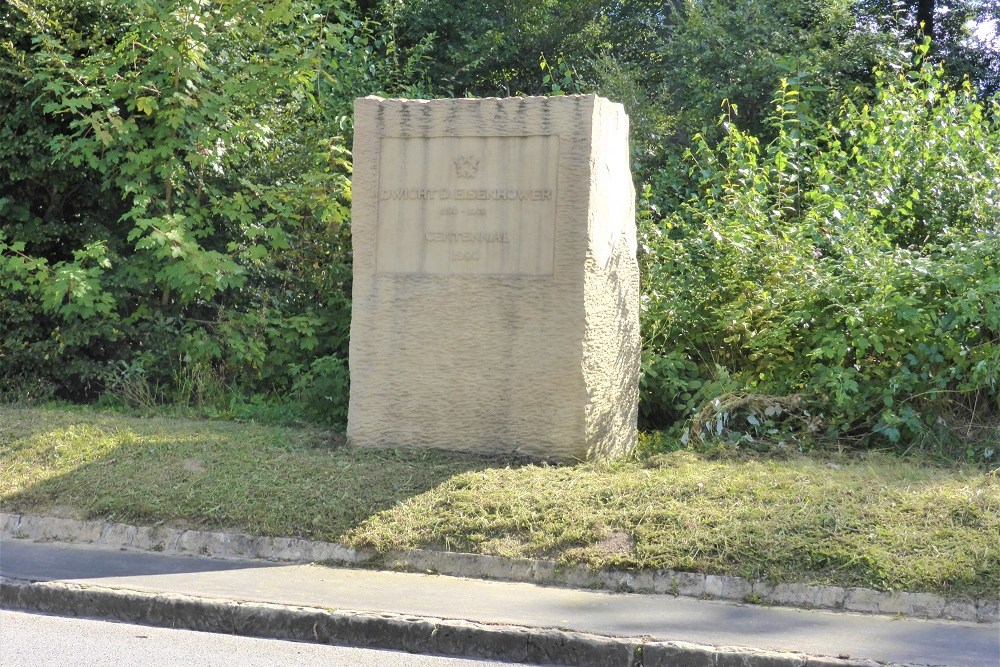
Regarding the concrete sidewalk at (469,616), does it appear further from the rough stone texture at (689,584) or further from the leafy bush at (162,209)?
the leafy bush at (162,209)

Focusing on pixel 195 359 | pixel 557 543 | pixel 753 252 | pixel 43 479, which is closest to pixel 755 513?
pixel 557 543

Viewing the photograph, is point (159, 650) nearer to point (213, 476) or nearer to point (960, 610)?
point (213, 476)

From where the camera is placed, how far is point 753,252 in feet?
28.7

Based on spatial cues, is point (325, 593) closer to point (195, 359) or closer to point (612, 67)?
point (195, 359)

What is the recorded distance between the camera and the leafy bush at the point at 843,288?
7730 millimetres

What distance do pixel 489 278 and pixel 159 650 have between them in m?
3.44

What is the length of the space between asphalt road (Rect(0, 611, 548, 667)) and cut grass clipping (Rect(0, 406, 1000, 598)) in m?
1.09

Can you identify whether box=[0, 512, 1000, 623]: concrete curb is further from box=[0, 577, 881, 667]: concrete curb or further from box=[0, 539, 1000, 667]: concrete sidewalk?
box=[0, 577, 881, 667]: concrete curb

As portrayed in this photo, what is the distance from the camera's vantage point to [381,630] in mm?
4988

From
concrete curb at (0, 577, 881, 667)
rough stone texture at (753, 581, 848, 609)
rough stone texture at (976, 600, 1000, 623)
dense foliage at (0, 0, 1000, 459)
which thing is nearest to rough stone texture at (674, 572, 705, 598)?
rough stone texture at (753, 581, 848, 609)

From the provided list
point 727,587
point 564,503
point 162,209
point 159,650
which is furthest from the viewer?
point 162,209

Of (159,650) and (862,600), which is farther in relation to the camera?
(862,600)

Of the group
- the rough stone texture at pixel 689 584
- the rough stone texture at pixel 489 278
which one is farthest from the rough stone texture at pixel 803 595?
the rough stone texture at pixel 489 278

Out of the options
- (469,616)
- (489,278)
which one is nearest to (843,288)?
Result: (489,278)
